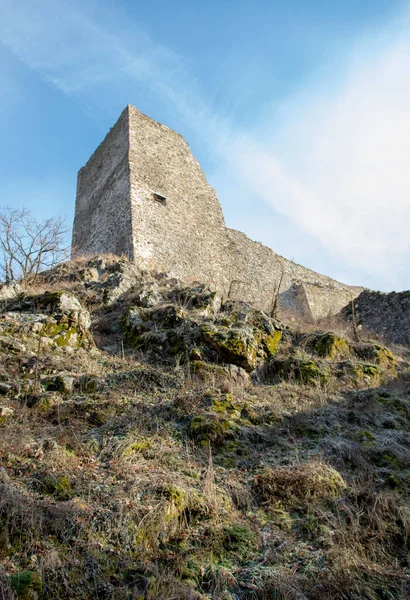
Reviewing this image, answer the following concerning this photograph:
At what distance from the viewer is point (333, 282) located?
20.8m

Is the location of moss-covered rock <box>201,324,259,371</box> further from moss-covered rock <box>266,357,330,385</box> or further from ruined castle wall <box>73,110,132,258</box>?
ruined castle wall <box>73,110,132,258</box>

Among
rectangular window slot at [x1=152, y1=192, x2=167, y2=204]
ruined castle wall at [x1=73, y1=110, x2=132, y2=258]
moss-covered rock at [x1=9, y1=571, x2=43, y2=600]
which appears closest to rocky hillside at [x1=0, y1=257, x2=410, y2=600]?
moss-covered rock at [x1=9, y1=571, x2=43, y2=600]

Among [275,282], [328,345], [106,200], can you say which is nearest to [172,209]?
[106,200]

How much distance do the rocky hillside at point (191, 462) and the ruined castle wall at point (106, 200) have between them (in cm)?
581

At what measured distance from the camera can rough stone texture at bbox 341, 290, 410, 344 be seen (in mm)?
12568

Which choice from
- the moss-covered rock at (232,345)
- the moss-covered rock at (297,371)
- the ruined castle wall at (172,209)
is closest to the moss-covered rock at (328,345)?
the moss-covered rock at (297,371)

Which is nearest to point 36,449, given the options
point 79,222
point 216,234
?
point 216,234

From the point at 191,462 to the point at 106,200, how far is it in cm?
1211

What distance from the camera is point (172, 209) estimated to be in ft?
46.8

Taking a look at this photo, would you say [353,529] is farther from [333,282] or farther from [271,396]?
[333,282]

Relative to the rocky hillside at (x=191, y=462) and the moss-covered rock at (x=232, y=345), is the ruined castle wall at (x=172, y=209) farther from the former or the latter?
the moss-covered rock at (x=232, y=345)

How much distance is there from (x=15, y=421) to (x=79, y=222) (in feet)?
42.9

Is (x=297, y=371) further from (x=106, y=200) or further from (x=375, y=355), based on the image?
(x=106, y=200)

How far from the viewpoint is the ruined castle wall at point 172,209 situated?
13.1 meters
